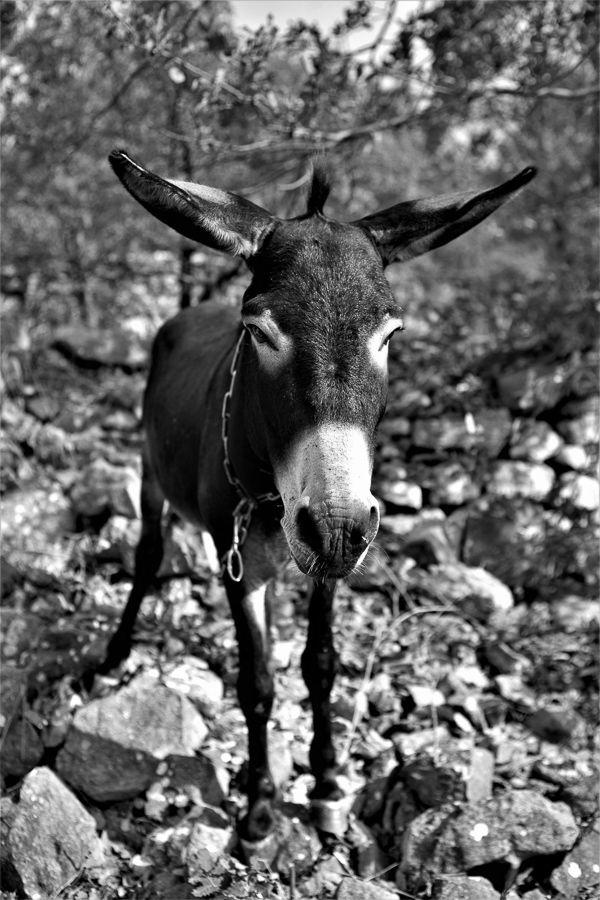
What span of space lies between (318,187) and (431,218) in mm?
446

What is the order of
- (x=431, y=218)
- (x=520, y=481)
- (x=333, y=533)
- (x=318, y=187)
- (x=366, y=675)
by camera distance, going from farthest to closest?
(x=520, y=481), (x=366, y=675), (x=318, y=187), (x=431, y=218), (x=333, y=533)

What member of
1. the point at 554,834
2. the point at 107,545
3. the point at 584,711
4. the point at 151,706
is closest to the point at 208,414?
the point at 151,706

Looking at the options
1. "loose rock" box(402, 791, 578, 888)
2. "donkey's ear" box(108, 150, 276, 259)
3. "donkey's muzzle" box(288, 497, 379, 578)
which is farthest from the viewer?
"loose rock" box(402, 791, 578, 888)

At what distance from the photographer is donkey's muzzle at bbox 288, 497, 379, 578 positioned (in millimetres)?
2041

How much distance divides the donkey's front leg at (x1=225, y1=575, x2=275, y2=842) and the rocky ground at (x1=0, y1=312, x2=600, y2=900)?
174 millimetres

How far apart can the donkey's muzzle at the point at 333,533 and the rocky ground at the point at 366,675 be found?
2.96 ft

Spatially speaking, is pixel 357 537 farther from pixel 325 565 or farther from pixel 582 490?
pixel 582 490

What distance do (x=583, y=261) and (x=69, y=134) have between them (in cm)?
605

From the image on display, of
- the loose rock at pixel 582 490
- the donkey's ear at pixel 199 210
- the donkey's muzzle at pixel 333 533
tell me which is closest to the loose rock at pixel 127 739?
the donkey's muzzle at pixel 333 533

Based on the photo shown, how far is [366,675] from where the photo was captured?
3.84 meters

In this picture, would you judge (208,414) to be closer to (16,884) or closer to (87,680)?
(87,680)

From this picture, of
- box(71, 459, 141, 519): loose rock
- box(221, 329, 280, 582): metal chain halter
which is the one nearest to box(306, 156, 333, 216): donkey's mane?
box(221, 329, 280, 582): metal chain halter

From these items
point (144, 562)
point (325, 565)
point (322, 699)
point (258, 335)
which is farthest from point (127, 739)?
point (258, 335)

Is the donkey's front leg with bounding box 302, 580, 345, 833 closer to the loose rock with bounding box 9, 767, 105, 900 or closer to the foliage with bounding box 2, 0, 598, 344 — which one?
the loose rock with bounding box 9, 767, 105, 900
